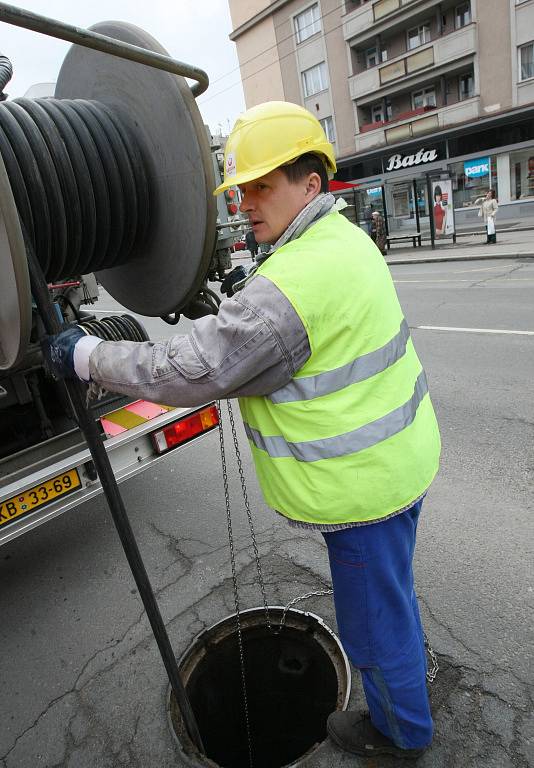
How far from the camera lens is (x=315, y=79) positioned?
27141 mm

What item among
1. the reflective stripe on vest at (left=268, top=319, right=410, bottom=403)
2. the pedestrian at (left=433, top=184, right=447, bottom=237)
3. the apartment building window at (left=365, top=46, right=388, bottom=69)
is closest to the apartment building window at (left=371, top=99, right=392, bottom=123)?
the apartment building window at (left=365, top=46, right=388, bottom=69)

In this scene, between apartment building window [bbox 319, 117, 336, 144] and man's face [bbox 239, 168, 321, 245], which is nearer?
man's face [bbox 239, 168, 321, 245]

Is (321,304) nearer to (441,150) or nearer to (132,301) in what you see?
(132,301)

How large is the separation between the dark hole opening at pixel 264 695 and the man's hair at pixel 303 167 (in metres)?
2.00

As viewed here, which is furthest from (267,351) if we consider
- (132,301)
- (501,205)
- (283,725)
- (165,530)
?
(501,205)

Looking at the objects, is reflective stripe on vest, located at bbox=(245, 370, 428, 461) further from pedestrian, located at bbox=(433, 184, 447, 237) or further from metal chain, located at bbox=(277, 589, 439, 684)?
pedestrian, located at bbox=(433, 184, 447, 237)

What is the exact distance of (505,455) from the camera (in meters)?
3.79

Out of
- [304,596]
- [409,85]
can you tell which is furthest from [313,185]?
[409,85]

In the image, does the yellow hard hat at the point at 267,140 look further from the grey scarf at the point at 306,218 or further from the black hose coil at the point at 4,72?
the black hose coil at the point at 4,72

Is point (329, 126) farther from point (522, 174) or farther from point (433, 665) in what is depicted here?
point (433, 665)

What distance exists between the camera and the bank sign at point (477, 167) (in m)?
22.4

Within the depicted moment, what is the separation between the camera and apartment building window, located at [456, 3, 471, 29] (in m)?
22.0

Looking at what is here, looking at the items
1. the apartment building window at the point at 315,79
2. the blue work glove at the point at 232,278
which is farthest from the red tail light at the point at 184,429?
the apartment building window at the point at 315,79

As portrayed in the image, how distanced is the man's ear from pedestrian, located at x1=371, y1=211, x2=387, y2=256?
1662 cm
